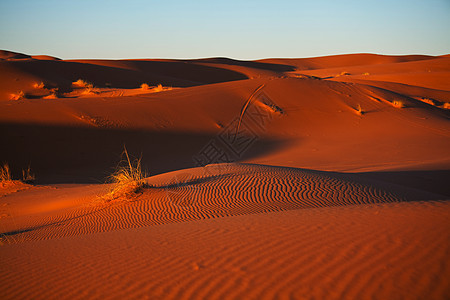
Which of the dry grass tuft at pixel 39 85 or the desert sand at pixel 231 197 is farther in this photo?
the dry grass tuft at pixel 39 85

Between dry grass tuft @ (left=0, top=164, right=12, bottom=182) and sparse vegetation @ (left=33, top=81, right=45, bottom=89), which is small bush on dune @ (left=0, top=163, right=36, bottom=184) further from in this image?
sparse vegetation @ (left=33, top=81, right=45, bottom=89)

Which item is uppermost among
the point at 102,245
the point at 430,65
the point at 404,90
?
the point at 430,65

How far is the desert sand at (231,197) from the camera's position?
8.49 ft

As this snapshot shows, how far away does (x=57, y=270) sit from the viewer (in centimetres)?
296

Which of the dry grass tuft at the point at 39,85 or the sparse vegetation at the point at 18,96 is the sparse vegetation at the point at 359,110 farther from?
the dry grass tuft at the point at 39,85

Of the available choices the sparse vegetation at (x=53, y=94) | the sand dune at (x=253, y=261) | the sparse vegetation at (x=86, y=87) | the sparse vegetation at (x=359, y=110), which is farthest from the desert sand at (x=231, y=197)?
the sparse vegetation at (x=53, y=94)

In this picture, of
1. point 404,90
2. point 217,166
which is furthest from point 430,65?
point 217,166

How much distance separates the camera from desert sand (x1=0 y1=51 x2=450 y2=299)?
259 cm

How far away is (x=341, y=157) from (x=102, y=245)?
983 centimetres

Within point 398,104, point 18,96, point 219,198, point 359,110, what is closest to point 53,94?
point 18,96

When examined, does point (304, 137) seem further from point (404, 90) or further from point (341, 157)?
point (404, 90)

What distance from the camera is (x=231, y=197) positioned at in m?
6.11

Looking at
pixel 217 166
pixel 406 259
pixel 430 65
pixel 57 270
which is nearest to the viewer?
pixel 406 259

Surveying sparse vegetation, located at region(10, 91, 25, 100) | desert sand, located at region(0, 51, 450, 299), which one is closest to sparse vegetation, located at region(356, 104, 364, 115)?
desert sand, located at region(0, 51, 450, 299)
